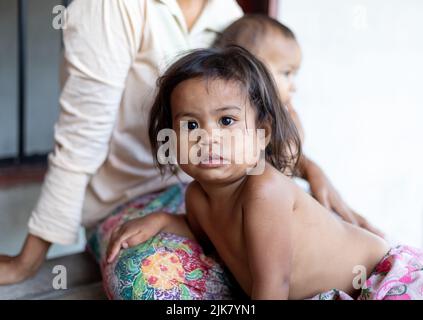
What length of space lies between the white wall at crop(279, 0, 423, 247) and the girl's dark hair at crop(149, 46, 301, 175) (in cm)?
89

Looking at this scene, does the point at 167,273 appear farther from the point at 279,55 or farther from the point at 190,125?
the point at 279,55

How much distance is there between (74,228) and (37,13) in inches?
48.3

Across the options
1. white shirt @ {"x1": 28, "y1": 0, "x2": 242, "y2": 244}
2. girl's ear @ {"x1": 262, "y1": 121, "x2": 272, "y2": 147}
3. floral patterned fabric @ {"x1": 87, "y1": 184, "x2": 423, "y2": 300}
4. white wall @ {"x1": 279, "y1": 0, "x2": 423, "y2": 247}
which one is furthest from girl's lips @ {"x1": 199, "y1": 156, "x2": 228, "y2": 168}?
white wall @ {"x1": 279, "y1": 0, "x2": 423, "y2": 247}

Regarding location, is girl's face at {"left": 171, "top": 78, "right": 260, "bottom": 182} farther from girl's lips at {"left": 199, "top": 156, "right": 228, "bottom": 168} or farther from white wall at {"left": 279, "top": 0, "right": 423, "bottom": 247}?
white wall at {"left": 279, "top": 0, "right": 423, "bottom": 247}

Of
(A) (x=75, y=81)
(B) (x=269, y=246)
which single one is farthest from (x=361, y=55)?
(B) (x=269, y=246)

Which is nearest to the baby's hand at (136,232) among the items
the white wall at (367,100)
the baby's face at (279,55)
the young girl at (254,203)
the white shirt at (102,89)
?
the young girl at (254,203)

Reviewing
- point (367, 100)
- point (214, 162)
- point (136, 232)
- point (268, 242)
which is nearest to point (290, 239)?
point (268, 242)

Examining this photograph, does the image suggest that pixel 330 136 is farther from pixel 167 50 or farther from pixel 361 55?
pixel 167 50

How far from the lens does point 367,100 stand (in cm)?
221

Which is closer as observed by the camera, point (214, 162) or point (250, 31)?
point (214, 162)

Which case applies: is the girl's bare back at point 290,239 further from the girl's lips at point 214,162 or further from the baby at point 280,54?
the baby at point 280,54

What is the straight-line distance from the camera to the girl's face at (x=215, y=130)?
0.95m

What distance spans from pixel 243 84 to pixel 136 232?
0.36 m

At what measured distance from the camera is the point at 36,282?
1.25 m
